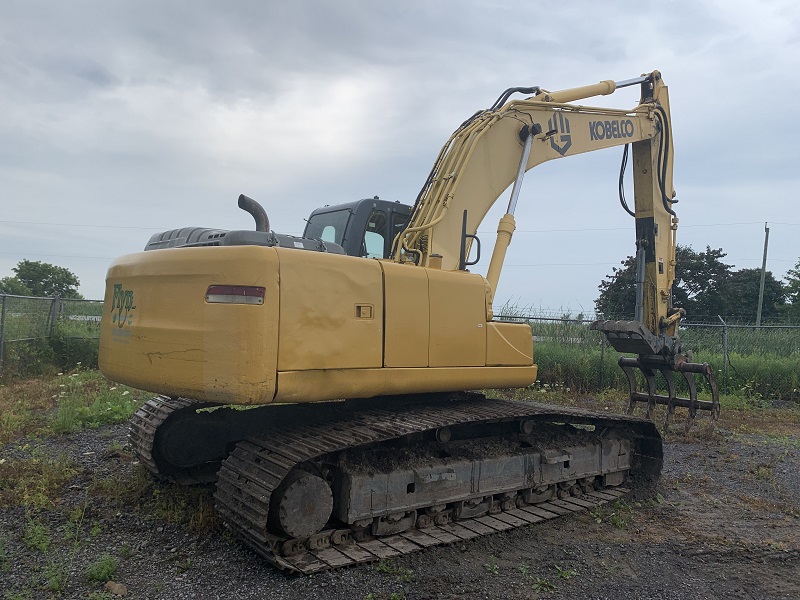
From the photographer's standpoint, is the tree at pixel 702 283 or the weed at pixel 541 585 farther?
the tree at pixel 702 283

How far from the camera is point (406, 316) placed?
4.91m

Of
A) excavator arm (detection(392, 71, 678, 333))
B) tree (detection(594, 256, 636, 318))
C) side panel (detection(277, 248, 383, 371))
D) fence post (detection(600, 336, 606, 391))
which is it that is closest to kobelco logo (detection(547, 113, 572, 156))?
excavator arm (detection(392, 71, 678, 333))

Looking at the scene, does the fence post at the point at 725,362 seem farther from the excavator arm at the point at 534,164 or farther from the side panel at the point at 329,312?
the side panel at the point at 329,312

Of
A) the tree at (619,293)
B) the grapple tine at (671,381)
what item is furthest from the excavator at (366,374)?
the tree at (619,293)

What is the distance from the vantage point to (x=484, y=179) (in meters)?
6.25

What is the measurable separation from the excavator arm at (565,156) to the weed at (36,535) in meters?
3.37

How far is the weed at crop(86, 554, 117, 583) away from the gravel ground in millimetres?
52

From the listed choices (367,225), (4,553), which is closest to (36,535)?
(4,553)

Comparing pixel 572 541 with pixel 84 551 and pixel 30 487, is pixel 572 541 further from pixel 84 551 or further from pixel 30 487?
pixel 30 487

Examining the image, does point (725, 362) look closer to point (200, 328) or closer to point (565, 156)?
point (565, 156)

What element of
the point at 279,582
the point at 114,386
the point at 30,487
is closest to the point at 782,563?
the point at 279,582

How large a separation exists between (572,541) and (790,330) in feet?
40.0

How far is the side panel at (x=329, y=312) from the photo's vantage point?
423cm

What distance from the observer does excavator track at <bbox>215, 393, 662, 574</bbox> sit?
420 centimetres
